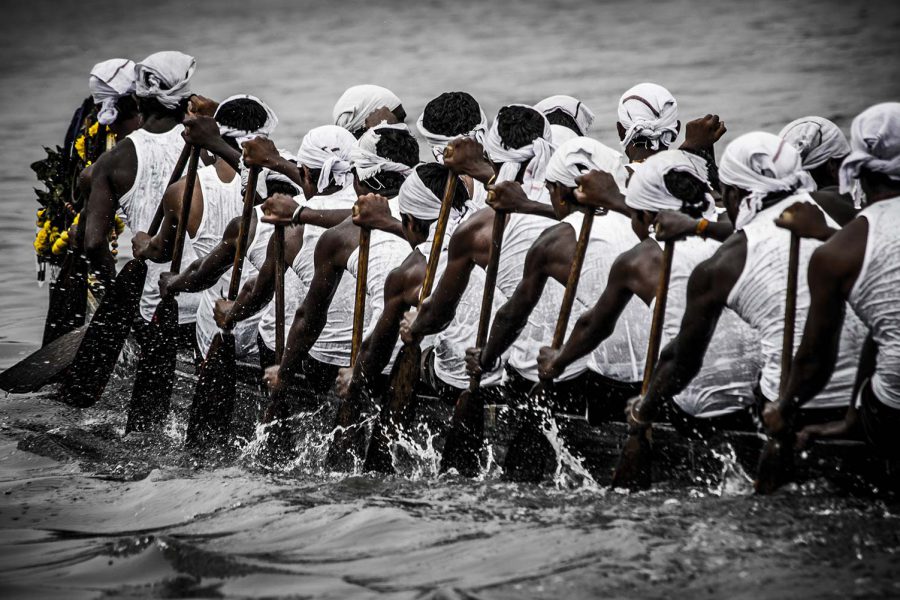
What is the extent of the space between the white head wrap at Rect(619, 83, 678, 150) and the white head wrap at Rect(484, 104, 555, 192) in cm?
123

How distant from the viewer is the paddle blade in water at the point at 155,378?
7.21m

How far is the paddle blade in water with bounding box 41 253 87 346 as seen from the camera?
831 centimetres

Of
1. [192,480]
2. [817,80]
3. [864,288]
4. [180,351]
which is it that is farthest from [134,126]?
[817,80]

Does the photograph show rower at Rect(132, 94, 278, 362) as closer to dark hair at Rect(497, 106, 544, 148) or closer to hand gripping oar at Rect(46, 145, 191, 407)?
hand gripping oar at Rect(46, 145, 191, 407)

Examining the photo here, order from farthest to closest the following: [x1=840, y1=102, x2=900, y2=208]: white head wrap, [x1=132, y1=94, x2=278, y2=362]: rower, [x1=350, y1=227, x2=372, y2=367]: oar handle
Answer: [x1=132, y1=94, x2=278, y2=362]: rower, [x1=350, y1=227, x2=372, y2=367]: oar handle, [x1=840, y1=102, x2=900, y2=208]: white head wrap

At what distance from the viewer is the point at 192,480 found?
6.25m

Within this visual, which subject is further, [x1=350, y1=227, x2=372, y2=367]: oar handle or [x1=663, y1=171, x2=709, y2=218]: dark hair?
Result: [x1=350, y1=227, x2=372, y2=367]: oar handle

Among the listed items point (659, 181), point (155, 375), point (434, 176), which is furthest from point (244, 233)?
point (659, 181)

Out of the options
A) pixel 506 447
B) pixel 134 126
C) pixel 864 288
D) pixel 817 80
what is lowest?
pixel 506 447

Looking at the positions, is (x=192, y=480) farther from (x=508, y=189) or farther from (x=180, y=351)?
(x=508, y=189)

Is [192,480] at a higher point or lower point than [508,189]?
lower

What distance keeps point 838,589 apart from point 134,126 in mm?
5094

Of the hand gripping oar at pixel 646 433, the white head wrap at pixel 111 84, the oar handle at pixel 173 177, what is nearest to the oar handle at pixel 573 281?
the hand gripping oar at pixel 646 433

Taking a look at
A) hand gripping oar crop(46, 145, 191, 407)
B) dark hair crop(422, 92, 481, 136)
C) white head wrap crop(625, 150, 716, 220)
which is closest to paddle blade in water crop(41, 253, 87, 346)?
hand gripping oar crop(46, 145, 191, 407)
